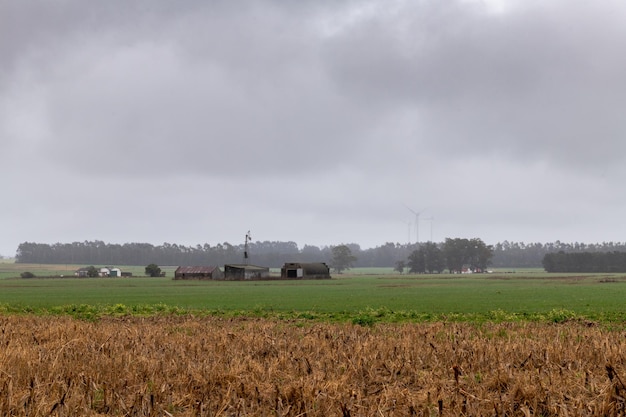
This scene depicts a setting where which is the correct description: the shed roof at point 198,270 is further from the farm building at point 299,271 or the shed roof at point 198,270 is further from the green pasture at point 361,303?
the green pasture at point 361,303

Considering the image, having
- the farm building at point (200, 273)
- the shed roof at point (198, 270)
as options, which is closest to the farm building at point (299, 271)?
the farm building at point (200, 273)

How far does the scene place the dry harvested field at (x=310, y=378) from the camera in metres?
9.95

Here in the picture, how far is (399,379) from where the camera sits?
13039 millimetres

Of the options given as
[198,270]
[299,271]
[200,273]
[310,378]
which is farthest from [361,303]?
[198,270]

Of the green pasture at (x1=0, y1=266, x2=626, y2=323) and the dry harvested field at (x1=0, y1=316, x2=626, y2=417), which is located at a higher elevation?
the dry harvested field at (x1=0, y1=316, x2=626, y2=417)

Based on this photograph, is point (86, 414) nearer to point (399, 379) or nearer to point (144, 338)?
point (399, 379)

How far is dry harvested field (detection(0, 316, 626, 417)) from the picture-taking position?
9.95 m

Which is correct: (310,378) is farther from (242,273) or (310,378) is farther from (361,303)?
(242,273)

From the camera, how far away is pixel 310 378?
1216 centimetres

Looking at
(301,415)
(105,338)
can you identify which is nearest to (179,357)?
(105,338)

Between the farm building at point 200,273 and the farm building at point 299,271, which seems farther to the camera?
the farm building at point 200,273

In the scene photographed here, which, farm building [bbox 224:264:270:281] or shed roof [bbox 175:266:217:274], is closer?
farm building [bbox 224:264:270:281]

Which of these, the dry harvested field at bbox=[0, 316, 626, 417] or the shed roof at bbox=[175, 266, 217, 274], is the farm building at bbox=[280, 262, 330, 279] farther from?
the dry harvested field at bbox=[0, 316, 626, 417]

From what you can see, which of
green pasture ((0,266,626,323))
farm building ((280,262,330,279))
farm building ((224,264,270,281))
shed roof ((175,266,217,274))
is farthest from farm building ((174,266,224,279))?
green pasture ((0,266,626,323))
